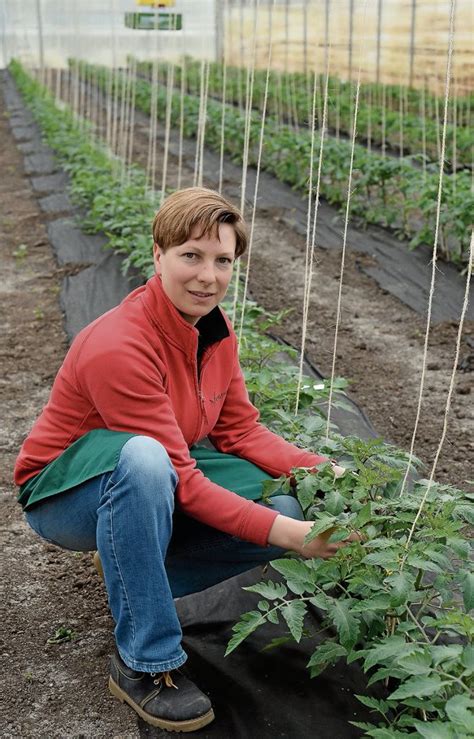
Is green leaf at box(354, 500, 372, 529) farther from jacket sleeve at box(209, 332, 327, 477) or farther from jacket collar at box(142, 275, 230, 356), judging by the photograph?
jacket collar at box(142, 275, 230, 356)

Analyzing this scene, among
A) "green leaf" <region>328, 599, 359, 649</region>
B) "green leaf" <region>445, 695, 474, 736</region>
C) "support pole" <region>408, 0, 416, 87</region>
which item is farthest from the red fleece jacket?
"support pole" <region>408, 0, 416, 87</region>

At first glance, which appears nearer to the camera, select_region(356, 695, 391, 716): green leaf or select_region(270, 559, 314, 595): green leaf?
select_region(356, 695, 391, 716): green leaf

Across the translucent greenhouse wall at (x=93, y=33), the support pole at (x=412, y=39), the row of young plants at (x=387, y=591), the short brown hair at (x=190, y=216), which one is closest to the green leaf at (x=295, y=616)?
the row of young plants at (x=387, y=591)

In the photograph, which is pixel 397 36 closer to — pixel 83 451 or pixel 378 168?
pixel 378 168

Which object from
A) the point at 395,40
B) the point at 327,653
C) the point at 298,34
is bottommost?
the point at 327,653

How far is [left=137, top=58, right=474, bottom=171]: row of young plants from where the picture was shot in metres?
7.93

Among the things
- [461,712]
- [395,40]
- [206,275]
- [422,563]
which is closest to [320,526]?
[422,563]

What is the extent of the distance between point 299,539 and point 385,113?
8007 mm

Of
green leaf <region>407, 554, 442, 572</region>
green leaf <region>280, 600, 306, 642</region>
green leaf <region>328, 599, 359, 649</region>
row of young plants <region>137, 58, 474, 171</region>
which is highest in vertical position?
row of young plants <region>137, 58, 474, 171</region>

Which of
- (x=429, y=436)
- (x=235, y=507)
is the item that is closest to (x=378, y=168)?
(x=429, y=436)

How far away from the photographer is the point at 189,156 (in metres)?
10.4

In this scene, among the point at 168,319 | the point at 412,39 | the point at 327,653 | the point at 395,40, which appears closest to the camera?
the point at 327,653

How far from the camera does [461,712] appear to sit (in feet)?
4.85

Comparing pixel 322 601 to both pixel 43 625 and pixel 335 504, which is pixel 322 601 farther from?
pixel 43 625
